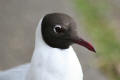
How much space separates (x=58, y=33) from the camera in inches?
79.6

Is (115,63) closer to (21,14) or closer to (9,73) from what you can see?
(21,14)

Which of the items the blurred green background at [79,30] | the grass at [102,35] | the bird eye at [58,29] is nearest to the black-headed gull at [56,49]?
the bird eye at [58,29]

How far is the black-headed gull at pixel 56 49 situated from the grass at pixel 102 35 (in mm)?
1058

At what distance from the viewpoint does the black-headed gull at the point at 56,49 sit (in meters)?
2.02

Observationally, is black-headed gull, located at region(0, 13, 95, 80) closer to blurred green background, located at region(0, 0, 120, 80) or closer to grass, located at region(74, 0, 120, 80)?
blurred green background, located at region(0, 0, 120, 80)

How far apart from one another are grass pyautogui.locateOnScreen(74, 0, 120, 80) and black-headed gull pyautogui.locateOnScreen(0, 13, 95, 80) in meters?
1.06

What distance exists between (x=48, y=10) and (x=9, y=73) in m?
1.06

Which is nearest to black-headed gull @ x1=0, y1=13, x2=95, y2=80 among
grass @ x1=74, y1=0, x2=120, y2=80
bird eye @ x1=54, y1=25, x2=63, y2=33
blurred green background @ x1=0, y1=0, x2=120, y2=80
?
bird eye @ x1=54, y1=25, x2=63, y2=33

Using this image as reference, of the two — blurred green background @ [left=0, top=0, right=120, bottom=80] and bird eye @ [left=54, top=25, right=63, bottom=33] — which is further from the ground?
blurred green background @ [left=0, top=0, right=120, bottom=80]

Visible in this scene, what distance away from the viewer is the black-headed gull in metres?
2.02

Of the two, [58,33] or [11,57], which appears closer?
[58,33]

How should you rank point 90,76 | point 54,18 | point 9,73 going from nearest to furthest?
point 54,18, point 9,73, point 90,76

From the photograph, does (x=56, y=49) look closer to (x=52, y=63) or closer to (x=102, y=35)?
(x=52, y=63)

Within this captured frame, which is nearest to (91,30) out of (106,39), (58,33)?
(106,39)
